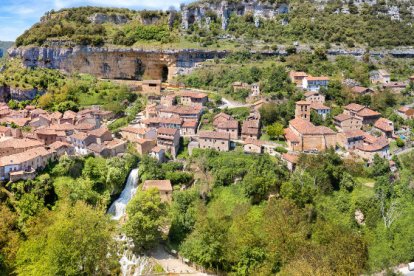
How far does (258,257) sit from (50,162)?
73.9ft

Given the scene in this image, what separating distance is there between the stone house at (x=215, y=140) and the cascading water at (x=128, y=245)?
8.19 m

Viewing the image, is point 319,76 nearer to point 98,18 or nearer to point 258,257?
point 258,257

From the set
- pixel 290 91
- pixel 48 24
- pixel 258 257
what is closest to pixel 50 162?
pixel 258 257

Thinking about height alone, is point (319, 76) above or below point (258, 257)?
above

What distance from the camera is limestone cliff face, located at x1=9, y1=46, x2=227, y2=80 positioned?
65062 mm

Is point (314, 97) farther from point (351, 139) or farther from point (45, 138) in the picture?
point (45, 138)

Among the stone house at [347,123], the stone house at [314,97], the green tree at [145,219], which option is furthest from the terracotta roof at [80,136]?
the stone house at [347,123]

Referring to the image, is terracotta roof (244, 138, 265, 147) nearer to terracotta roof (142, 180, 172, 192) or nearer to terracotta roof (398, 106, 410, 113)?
terracotta roof (142, 180, 172, 192)

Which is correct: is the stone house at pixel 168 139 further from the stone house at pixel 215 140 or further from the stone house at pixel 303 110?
the stone house at pixel 303 110

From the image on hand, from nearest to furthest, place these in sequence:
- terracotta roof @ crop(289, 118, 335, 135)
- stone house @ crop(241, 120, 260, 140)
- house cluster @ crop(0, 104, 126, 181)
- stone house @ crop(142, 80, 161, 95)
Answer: house cluster @ crop(0, 104, 126, 181) < terracotta roof @ crop(289, 118, 335, 135) < stone house @ crop(241, 120, 260, 140) < stone house @ crop(142, 80, 161, 95)

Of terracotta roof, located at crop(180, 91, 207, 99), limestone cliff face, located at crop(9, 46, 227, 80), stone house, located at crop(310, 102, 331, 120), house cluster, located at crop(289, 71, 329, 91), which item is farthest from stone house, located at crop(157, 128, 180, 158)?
limestone cliff face, located at crop(9, 46, 227, 80)

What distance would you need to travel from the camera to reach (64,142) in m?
40.5

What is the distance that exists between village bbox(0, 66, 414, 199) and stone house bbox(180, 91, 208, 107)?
378 mm

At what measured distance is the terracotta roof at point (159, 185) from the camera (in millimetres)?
35719
